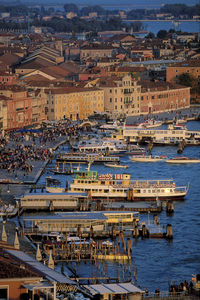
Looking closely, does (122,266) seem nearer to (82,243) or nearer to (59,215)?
(82,243)

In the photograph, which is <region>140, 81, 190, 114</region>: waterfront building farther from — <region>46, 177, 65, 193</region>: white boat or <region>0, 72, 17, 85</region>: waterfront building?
<region>46, 177, 65, 193</region>: white boat

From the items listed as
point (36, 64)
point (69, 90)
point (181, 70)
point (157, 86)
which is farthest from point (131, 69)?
point (69, 90)

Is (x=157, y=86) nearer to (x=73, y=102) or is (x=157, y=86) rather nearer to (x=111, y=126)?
(x=73, y=102)

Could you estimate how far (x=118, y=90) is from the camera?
52062mm

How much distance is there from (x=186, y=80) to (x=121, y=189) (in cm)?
3187

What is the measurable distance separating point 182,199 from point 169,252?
6.86 meters

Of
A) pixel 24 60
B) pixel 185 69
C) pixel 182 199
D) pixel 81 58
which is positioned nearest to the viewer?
pixel 182 199

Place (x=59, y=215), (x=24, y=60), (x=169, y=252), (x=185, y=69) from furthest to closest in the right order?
(x=24, y=60) → (x=185, y=69) → (x=59, y=215) → (x=169, y=252)

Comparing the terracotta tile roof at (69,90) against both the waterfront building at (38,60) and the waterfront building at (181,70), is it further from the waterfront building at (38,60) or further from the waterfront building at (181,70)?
the waterfront building at (181,70)

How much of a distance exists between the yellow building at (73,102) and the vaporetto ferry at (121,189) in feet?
61.2

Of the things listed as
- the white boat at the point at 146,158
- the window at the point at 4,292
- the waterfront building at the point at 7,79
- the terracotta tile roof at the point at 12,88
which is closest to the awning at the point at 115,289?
the window at the point at 4,292

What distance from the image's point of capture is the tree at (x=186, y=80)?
60062 millimetres

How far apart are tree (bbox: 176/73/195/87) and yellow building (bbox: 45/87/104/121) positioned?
9473 mm

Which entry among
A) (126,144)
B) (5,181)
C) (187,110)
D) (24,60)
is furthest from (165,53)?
(5,181)
